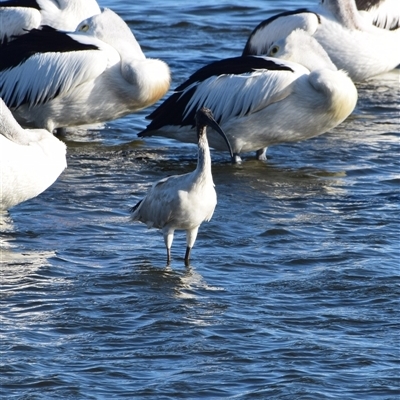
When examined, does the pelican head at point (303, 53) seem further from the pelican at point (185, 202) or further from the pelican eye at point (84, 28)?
the pelican at point (185, 202)

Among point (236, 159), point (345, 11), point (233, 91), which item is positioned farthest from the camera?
point (345, 11)

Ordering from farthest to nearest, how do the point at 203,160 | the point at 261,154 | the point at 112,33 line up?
the point at 112,33 → the point at 261,154 → the point at 203,160

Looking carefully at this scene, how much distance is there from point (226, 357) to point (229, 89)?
163 inches

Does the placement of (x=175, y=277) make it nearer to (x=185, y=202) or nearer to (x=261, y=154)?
(x=185, y=202)

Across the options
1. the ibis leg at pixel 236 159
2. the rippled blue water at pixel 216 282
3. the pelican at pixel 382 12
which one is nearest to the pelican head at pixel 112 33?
the rippled blue water at pixel 216 282

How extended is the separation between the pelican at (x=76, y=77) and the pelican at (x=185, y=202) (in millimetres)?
2807

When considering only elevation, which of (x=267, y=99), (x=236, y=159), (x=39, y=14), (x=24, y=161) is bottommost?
(x=236, y=159)

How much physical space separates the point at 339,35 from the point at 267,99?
2.96 meters

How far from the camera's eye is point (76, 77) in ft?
32.4

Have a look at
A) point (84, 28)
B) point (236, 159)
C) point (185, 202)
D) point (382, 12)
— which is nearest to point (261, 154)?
point (236, 159)

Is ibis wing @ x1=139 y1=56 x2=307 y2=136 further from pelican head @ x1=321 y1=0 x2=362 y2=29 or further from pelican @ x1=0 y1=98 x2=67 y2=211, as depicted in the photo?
pelican head @ x1=321 y1=0 x2=362 y2=29

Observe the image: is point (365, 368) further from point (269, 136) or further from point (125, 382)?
point (269, 136)

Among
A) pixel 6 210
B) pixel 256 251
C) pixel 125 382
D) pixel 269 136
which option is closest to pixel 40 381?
pixel 125 382

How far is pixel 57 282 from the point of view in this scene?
271 inches
